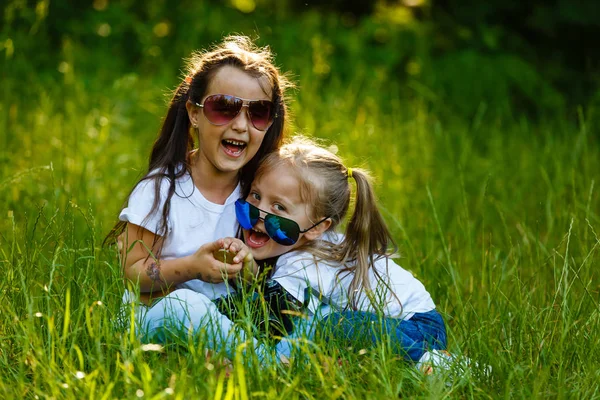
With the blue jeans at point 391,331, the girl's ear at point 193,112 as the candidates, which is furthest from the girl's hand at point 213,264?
the girl's ear at point 193,112

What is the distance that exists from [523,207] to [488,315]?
1.81 m

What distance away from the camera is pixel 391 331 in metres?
2.52

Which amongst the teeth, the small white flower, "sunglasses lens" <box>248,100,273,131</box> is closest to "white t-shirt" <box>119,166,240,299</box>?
the teeth

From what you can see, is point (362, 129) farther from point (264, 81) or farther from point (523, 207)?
point (264, 81)

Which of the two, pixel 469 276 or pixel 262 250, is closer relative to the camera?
pixel 262 250

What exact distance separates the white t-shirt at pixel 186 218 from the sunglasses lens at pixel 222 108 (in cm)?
28

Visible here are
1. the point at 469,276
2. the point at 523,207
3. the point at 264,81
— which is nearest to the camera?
the point at 264,81

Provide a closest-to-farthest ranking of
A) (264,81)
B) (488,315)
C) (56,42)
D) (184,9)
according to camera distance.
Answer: (488,315), (264,81), (56,42), (184,9)

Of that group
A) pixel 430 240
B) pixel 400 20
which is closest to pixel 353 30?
pixel 400 20

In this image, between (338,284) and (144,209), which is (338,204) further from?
(144,209)

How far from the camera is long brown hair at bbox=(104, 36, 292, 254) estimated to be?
306 centimetres

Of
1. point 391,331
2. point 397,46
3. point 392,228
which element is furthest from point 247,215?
point 397,46

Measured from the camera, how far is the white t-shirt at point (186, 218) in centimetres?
297

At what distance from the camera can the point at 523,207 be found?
4535 mm
